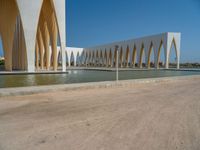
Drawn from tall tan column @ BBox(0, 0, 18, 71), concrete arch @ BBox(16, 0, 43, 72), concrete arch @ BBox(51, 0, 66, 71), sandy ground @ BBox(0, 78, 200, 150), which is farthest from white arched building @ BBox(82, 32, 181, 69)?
sandy ground @ BBox(0, 78, 200, 150)

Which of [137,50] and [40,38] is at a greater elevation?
[40,38]

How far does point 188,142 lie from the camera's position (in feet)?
7.61

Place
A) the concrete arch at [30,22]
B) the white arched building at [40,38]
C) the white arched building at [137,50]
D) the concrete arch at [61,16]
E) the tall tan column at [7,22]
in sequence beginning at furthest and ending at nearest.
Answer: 1. the white arched building at [137,50]
2. the tall tan column at [7,22]
3. the concrete arch at [61,16]
4. the white arched building at [40,38]
5. the concrete arch at [30,22]

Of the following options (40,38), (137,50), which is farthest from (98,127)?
(137,50)

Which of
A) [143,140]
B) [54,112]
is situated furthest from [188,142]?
[54,112]

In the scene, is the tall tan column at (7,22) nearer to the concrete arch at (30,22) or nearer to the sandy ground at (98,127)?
the concrete arch at (30,22)

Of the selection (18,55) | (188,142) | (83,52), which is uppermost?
(83,52)

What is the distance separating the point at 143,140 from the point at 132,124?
60cm

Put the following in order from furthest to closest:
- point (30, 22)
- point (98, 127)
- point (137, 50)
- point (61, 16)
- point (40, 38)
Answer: point (137, 50) < point (40, 38) < point (61, 16) < point (30, 22) < point (98, 127)

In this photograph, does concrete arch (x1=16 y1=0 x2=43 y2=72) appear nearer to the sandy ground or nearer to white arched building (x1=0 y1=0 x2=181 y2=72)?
white arched building (x1=0 y1=0 x2=181 y2=72)

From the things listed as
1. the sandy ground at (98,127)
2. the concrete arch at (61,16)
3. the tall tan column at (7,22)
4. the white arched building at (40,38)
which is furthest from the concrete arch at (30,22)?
the sandy ground at (98,127)

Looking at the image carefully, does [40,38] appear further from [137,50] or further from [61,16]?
[137,50]

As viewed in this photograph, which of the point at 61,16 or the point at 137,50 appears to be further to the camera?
the point at 137,50

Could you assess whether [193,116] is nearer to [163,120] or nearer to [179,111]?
[179,111]
